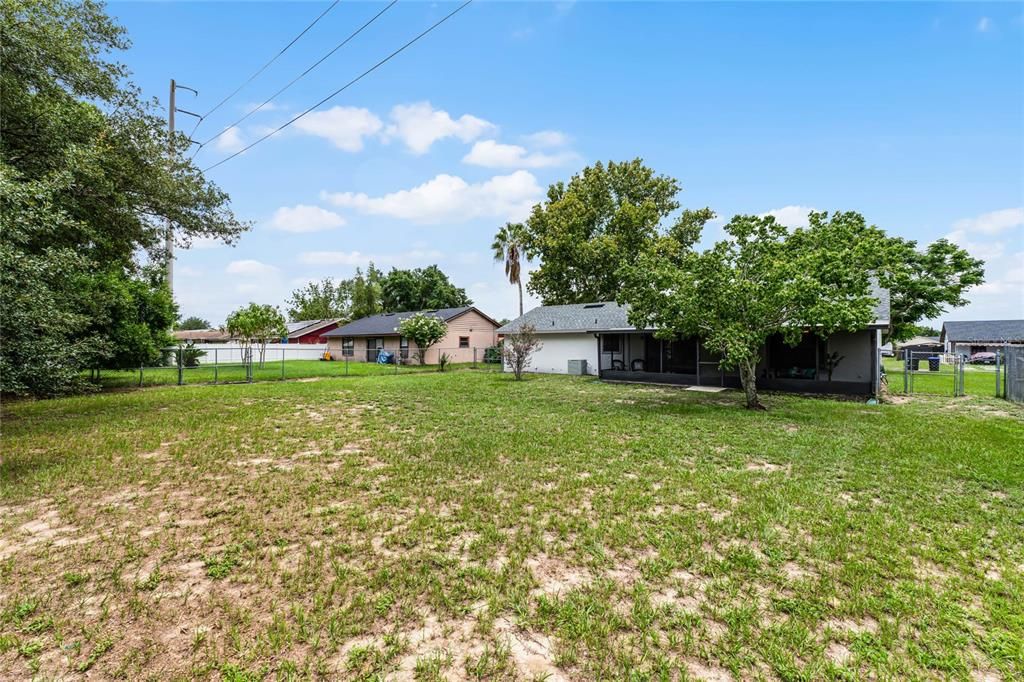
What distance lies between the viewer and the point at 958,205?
14.0 m

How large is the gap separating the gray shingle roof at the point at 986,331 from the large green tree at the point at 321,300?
61.5 m

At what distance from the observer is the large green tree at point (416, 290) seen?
4053cm

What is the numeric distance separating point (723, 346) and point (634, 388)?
466 cm

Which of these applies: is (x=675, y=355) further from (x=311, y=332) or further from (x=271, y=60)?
(x=311, y=332)

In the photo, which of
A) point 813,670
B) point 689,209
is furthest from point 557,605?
point 689,209

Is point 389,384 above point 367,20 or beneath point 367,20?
beneath

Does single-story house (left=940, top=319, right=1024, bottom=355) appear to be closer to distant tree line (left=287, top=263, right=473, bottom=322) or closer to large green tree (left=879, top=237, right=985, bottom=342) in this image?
large green tree (left=879, top=237, right=985, bottom=342)

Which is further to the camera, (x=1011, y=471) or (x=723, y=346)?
(x=723, y=346)

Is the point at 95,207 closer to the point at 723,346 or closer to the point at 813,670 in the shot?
the point at 813,670

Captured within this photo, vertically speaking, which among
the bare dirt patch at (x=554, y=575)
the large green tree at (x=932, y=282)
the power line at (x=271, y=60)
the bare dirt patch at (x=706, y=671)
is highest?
the power line at (x=271, y=60)

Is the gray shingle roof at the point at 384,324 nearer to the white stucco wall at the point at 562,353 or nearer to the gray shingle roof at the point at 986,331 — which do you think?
the white stucco wall at the point at 562,353

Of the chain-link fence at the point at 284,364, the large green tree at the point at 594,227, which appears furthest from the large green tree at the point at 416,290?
the large green tree at the point at 594,227

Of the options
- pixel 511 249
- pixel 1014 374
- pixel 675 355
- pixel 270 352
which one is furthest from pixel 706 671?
pixel 511 249

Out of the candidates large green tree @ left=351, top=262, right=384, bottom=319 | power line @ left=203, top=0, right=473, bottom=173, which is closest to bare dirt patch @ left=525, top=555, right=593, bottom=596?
power line @ left=203, top=0, right=473, bottom=173
